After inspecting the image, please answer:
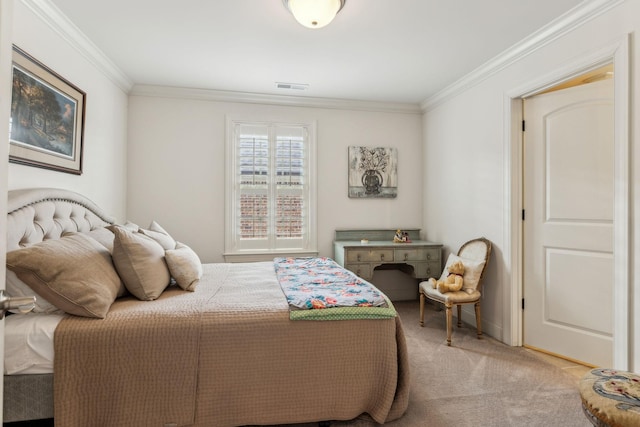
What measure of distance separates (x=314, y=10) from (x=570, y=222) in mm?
2446

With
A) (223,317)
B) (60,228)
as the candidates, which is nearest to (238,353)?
(223,317)

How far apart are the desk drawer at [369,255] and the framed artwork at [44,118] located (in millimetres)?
2630

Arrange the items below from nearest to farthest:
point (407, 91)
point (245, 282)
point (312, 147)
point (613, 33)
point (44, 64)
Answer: point (613, 33) < point (44, 64) < point (245, 282) < point (407, 91) < point (312, 147)

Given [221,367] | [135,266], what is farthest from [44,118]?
[221,367]

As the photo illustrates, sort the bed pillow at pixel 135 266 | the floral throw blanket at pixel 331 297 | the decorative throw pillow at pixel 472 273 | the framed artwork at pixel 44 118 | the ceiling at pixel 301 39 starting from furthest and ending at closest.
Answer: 1. the decorative throw pillow at pixel 472 273
2. the ceiling at pixel 301 39
3. the framed artwork at pixel 44 118
4. the bed pillow at pixel 135 266
5. the floral throw blanket at pixel 331 297

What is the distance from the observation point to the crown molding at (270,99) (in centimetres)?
363

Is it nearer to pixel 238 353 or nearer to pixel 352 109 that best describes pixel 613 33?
pixel 352 109

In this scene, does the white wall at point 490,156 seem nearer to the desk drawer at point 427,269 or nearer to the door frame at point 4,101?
the desk drawer at point 427,269

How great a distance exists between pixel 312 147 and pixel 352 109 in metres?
0.72

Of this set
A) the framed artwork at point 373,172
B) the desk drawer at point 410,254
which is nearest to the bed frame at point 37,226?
the framed artwork at point 373,172

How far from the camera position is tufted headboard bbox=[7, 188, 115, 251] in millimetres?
1766

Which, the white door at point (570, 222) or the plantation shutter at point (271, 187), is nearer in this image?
the white door at point (570, 222)

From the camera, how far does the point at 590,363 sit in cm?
247

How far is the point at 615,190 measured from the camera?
2.03 meters
